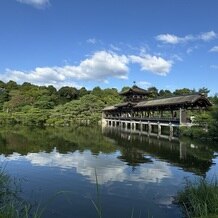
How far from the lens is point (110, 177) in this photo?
14.3 meters

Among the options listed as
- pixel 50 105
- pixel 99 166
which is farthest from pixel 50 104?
pixel 99 166

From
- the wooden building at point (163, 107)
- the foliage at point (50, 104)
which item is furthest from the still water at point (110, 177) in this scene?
the foliage at point (50, 104)

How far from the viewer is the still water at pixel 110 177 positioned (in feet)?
32.2

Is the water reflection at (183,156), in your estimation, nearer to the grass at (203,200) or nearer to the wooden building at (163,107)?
the grass at (203,200)

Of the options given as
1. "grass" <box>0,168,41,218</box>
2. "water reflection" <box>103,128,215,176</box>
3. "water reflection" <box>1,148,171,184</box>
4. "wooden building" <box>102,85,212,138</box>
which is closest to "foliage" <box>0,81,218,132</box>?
"wooden building" <box>102,85,212,138</box>

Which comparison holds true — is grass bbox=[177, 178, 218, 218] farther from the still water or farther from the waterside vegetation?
the waterside vegetation

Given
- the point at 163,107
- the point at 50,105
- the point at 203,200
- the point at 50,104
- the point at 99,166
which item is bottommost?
the point at 99,166

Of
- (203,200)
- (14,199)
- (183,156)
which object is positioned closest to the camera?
(203,200)

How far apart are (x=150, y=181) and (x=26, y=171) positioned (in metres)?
6.14

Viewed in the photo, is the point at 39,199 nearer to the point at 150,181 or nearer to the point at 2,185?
the point at 2,185

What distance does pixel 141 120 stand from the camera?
47.4m

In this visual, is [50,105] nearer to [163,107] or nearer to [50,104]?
[50,104]

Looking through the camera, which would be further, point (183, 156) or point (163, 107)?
point (163, 107)

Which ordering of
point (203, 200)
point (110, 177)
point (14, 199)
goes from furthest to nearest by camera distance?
point (110, 177), point (14, 199), point (203, 200)
